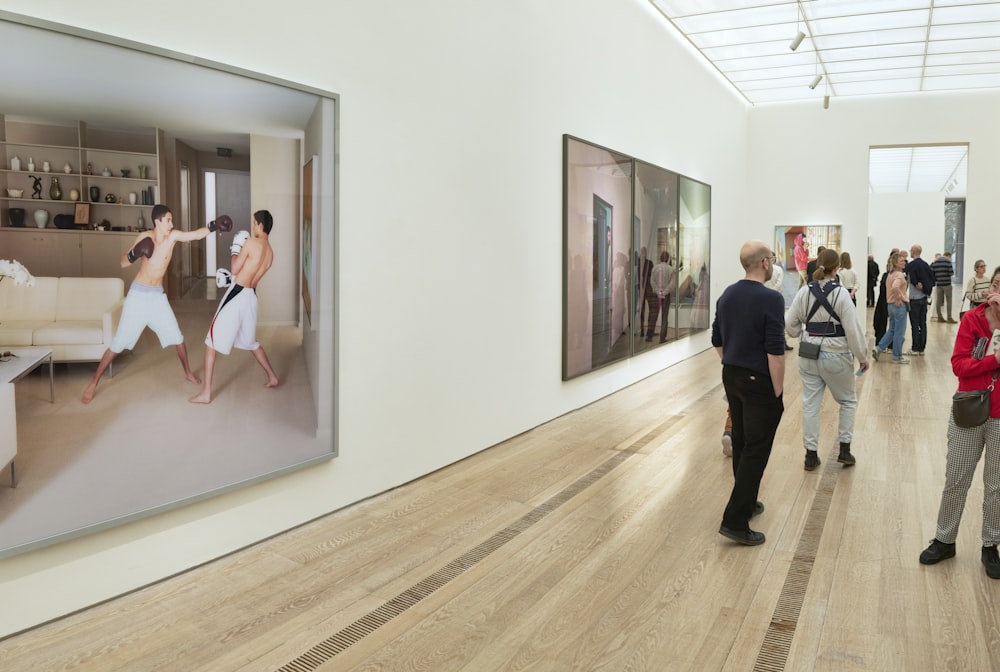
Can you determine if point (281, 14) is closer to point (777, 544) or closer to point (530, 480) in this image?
point (530, 480)

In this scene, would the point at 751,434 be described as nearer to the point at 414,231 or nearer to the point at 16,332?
the point at 414,231

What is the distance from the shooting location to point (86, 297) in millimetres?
3447

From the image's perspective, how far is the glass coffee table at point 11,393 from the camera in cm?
318

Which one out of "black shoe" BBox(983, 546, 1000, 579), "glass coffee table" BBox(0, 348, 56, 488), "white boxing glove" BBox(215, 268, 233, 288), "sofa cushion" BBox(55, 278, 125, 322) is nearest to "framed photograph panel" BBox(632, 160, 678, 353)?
"black shoe" BBox(983, 546, 1000, 579)

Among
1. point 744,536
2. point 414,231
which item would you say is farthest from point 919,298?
point 414,231

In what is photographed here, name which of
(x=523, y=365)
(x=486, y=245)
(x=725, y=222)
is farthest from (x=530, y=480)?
(x=725, y=222)

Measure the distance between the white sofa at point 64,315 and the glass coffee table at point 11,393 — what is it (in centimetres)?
5

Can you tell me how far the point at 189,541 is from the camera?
13.4 ft

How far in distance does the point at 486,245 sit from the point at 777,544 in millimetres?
3541

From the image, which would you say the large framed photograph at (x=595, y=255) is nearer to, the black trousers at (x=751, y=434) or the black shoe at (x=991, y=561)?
the black trousers at (x=751, y=434)

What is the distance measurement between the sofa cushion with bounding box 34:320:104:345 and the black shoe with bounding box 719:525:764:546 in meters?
3.82

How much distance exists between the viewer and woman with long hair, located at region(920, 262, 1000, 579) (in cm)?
406

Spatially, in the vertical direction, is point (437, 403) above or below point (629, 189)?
below

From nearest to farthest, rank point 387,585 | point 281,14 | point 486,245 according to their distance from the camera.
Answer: point 387,585, point 281,14, point 486,245
